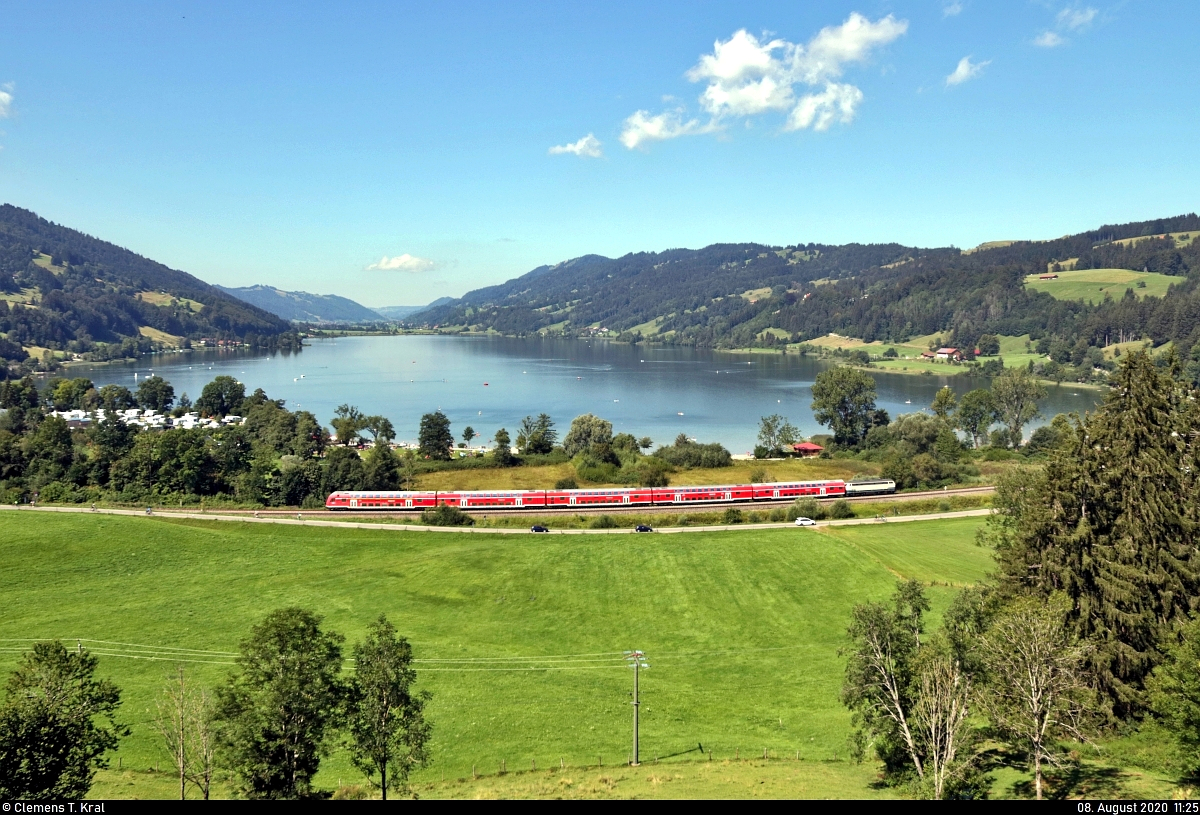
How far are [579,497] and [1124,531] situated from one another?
1770 inches

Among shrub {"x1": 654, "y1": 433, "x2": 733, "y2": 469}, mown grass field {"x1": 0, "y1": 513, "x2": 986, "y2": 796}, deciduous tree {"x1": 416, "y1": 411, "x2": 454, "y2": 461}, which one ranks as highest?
deciduous tree {"x1": 416, "y1": 411, "x2": 454, "y2": 461}

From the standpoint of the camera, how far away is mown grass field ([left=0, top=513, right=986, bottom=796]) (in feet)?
91.8

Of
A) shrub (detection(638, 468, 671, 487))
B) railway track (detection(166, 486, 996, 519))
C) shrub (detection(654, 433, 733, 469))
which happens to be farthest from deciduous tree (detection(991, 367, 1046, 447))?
shrub (detection(638, 468, 671, 487))

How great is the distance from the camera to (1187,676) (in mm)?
19547

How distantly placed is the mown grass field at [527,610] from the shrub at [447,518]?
3.21 metres

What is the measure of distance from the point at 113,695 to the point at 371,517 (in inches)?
1751

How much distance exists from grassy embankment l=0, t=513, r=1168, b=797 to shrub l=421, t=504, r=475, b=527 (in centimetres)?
323

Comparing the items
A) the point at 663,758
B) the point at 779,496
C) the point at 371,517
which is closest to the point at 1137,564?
the point at 663,758

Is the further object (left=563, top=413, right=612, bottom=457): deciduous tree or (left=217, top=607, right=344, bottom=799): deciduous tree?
(left=563, top=413, right=612, bottom=457): deciduous tree

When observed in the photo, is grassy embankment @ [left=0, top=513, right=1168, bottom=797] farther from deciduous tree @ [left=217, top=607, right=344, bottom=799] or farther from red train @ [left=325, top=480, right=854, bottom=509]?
red train @ [left=325, top=480, right=854, bottom=509]
